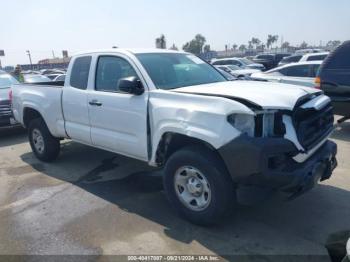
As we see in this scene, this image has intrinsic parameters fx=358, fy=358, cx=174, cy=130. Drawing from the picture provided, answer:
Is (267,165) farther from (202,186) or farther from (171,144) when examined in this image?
(171,144)

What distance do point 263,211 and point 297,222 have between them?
43cm

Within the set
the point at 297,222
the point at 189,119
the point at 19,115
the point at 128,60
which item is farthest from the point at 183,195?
the point at 19,115

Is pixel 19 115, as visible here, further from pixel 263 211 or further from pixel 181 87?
pixel 263 211

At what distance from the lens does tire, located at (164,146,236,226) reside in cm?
353

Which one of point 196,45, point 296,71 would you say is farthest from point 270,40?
point 296,71

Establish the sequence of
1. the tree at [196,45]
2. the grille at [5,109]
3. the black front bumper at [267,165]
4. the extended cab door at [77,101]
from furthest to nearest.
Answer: the tree at [196,45], the grille at [5,109], the extended cab door at [77,101], the black front bumper at [267,165]

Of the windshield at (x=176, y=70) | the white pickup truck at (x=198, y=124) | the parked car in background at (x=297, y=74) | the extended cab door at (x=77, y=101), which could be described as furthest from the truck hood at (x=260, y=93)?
the parked car in background at (x=297, y=74)

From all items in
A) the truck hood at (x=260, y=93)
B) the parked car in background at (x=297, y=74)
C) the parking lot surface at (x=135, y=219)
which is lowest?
the parking lot surface at (x=135, y=219)

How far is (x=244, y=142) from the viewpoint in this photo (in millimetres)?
3258

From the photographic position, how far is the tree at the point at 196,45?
8647 cm

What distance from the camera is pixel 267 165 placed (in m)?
3.22

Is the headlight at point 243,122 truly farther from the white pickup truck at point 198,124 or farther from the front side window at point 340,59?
the front side window at point 340,59

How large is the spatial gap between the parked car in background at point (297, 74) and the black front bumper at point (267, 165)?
19.5 ft

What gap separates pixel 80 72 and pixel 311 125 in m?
3.37
